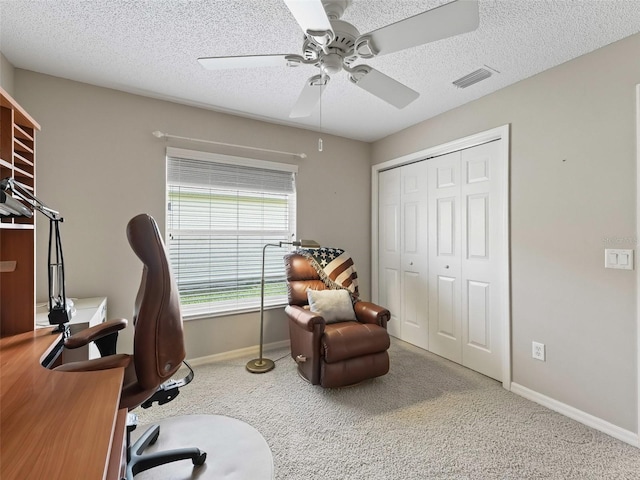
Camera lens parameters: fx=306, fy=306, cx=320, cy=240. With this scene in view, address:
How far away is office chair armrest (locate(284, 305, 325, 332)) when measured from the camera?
7.69 feet

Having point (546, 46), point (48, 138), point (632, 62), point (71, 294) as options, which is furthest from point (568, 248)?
point (48, 138)

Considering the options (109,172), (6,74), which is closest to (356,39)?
(109,172)

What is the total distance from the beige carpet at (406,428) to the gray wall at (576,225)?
331mm

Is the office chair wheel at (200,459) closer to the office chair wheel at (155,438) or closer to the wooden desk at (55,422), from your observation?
the office chair wheel at (155,438)

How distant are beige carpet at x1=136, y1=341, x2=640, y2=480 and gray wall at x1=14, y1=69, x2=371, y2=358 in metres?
0.80

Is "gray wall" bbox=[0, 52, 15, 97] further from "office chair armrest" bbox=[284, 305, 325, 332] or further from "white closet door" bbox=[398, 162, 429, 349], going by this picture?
"white closet door" bbox=[398, 162, 429, 349]

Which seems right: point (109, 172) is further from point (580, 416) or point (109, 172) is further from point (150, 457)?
point (580, 416)

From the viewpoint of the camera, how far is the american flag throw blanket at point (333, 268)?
3100 mm

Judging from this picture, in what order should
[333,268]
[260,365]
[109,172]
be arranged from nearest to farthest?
[109,172] < [260,365] < [333,268]

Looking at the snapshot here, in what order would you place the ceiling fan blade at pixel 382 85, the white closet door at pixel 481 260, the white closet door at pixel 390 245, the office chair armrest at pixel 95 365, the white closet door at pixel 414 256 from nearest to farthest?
1. the office chair armrest at pixel 95 365
2. the ceiling fan blade at pixel 382 85
3. the white closet door at pixel 481 260
4. the white closet door at pixel 414 256
5. the white closet door at pixel 390 245

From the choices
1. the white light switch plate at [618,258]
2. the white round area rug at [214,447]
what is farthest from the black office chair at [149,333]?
the white light switch plate at [618,258]

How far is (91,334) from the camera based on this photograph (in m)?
1.44

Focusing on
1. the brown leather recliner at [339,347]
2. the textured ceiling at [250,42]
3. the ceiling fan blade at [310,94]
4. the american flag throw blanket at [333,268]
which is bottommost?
the brown leather recliner at [339,347]

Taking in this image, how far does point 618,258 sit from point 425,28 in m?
1.81
